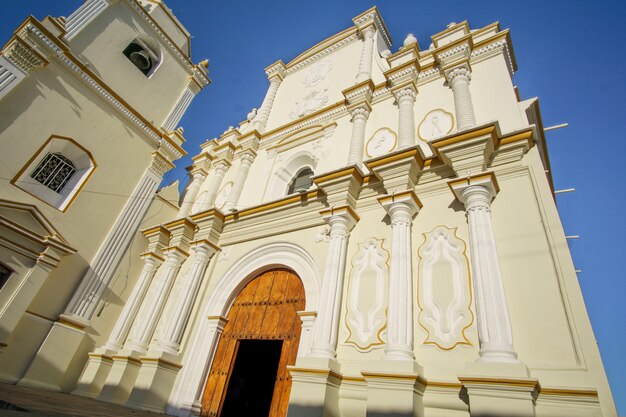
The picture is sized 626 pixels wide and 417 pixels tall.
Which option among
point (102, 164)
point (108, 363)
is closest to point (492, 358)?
point (108, 363)

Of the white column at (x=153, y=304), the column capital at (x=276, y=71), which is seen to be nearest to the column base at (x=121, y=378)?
the white column at (x=153, y=304)

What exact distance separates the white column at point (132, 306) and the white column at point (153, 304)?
12 cm

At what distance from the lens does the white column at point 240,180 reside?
29.5ft

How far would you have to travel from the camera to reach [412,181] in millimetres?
5645

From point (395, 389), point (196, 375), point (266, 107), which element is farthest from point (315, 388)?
point (266, 107)

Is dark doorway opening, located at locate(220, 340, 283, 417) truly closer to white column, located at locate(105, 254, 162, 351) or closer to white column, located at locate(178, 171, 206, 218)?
white column, located at locate(105, 254, 162, 351)

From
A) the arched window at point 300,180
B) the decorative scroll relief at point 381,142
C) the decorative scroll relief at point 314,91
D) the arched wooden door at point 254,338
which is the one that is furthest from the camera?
the decorative scroll relief at point 314,91

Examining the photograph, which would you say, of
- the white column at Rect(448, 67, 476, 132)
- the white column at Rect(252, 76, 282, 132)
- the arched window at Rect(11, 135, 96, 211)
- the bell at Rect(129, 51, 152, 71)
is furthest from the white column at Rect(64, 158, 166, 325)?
the white column at Rect(448, 67, 476, 132)

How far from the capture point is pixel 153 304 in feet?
25.1

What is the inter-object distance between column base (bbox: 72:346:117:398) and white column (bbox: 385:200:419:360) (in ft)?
20.8

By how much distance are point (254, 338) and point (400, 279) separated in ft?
10.4

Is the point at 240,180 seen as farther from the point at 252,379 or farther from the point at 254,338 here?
the point at 252,379

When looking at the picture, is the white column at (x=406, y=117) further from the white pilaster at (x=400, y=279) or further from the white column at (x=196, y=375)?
the white column at (x=196, y=375)

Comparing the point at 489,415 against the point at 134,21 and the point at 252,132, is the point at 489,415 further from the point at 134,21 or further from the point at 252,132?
the point at 134,21
